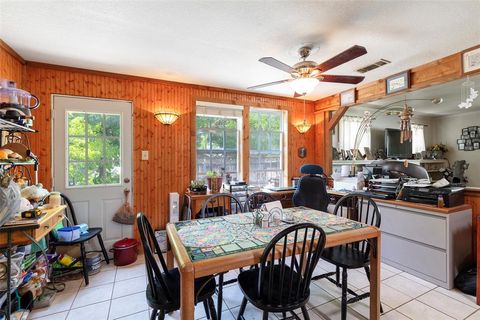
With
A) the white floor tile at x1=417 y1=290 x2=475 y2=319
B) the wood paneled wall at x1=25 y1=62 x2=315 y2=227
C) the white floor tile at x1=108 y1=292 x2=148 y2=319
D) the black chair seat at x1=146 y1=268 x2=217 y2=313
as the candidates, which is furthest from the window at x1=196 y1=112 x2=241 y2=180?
the white floor tile at x1=417 y1=290 x2=475 y2=319

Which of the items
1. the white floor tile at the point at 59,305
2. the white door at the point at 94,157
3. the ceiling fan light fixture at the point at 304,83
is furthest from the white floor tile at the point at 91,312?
the ceiling fan light fixture at the point at 304,83

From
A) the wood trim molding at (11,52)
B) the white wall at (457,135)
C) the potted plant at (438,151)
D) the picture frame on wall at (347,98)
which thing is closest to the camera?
the wood trim molding at (11,52)

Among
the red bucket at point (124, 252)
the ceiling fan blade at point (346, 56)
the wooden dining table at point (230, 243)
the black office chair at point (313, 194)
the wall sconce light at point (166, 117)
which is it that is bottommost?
the red bucket at point (124, 252)

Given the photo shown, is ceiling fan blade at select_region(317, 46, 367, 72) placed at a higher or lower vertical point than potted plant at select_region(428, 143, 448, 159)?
higher

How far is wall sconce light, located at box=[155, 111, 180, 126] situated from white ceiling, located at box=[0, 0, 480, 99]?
2.09 ft

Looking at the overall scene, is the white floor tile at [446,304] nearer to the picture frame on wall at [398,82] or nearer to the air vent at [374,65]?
the picture frame on wall at [398,82]

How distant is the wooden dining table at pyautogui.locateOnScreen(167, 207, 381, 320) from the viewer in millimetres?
1247

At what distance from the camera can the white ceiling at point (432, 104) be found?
3.65 meters

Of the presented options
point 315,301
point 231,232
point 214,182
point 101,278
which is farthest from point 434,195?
point 101,278

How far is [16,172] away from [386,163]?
4.84 meters

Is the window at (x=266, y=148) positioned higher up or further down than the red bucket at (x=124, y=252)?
higher up

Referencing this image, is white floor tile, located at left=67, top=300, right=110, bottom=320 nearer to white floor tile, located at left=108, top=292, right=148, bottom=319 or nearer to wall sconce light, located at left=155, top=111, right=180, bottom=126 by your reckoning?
white floor tile, located at left=108, top=292, right=148, bottom=319

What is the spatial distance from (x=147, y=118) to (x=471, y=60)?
3936 millimetres

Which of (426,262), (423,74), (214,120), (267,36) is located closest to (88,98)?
(214,120)
